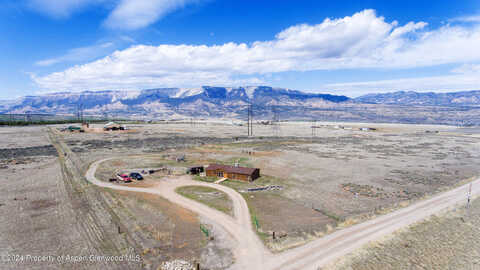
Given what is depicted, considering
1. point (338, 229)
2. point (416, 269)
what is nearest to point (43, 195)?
point (338, 229)

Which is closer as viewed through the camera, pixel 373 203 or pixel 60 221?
pixel 60 221

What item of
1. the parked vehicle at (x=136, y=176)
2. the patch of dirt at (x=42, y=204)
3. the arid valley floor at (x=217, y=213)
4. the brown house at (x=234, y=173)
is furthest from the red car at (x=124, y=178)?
the brown house at (x=234, y=173)

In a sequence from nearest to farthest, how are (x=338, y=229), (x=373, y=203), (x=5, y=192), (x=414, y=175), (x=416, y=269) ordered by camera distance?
(x=416, y=269) → (x=338, y=229) → (x=373, y=203) → (x=5, y=192) → (x=414, y=175)

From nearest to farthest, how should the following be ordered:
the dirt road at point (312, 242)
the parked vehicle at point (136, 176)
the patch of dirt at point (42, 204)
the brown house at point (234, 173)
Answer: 1. the dirt road at point (312, 242)
2. the patch of dirt at point (42, 204)
3. the brown house at point (234, 173)
4. the parked vehicle at point (136, 176)

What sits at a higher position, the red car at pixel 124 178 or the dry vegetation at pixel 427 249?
the red car at pixel 124 178

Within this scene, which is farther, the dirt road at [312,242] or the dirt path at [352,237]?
the dirt road at [312,242]

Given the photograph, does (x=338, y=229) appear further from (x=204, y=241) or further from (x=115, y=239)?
(x=115, y=239)

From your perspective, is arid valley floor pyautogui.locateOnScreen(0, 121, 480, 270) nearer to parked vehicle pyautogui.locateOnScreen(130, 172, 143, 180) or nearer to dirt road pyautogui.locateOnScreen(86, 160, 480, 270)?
dirt road pyautogui.locateOnScreen(86, 160, 480, 270)

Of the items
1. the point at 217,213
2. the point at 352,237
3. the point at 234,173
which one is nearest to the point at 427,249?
the point at 352,237

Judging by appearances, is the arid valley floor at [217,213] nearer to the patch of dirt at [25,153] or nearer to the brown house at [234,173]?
the brown house at [234,173]
